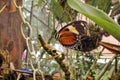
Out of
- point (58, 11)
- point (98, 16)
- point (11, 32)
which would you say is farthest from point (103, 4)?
point (98, 16)

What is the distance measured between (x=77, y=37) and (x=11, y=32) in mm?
286

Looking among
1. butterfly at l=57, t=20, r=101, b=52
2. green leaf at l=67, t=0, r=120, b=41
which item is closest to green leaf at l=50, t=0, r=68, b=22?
butterfly at l=57, t=20, r=101, b=52

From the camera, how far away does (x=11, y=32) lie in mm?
885

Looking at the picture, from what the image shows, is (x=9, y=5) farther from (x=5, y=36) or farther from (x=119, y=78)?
(x=119, y=78)

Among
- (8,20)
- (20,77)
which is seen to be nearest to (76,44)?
(20,77)

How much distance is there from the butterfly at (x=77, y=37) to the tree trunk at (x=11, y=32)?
237mm

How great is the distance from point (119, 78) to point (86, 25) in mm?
264

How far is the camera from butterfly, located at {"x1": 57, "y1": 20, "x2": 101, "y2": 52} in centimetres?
67

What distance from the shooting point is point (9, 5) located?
2.74 feet

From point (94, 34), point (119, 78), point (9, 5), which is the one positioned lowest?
point (119, 78)

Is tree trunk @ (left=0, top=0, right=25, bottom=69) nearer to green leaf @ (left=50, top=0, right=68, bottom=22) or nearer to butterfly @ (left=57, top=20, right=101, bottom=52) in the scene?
green leaf @ (left=50, top=0, right=68, bottom=22)

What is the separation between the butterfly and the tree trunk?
0.24m

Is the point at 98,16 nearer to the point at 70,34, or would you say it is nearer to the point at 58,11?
the point at 70,34

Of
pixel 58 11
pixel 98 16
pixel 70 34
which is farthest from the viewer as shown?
pixel 58 11
